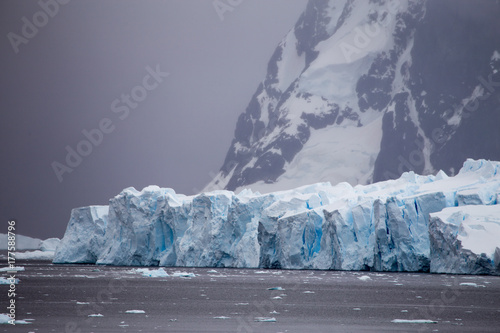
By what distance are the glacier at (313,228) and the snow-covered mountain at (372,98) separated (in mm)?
59828

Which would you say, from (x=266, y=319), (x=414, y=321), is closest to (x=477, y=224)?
(x=414, y=321)

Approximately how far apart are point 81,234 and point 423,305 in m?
38.5

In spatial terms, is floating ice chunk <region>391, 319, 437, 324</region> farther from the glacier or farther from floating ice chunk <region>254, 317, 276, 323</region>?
the glacier

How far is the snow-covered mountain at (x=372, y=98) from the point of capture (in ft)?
361

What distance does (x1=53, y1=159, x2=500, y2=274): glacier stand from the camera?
39.6m

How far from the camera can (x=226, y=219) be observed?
5069cm

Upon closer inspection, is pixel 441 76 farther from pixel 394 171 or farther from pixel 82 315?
pixel 82 315

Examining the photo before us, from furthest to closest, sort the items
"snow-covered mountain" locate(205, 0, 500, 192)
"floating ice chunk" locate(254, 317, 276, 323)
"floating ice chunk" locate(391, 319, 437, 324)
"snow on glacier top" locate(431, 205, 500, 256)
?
"snow-covered mountain" locate(205, 0, 500, 192) < "snow on glacier top" locate(431, 205, 500, 256) < "floating ice chunk" locate(254, 317, 276, 323) < "floating ice chunk" locate(391, 319, 437, 324)

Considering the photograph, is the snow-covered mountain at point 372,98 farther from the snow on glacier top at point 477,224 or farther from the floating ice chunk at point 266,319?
the floating ice chunk at point 266,319

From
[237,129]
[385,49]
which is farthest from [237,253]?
[237,129]

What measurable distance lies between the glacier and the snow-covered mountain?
196 feet

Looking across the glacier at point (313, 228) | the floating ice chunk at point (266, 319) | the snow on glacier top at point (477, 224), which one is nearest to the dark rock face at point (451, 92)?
the glacier at point (313, 228)

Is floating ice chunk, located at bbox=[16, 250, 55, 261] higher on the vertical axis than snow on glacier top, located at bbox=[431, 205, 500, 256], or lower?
lower

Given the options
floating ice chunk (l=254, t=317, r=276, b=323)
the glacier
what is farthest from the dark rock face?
floating ice chunk (l=254, t=317, r=276, b=323)
